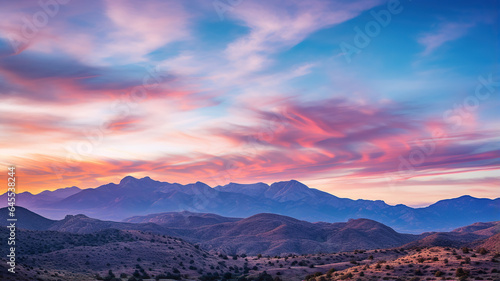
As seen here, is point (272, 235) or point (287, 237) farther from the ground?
point (272, 235)

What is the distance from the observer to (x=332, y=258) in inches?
2916

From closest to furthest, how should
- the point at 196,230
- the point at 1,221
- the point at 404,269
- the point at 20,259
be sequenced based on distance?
the point at 404,269 → the point at 20,259 → the point at 1,221 → the point at 196,230

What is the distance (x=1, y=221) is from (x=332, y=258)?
5807 inches

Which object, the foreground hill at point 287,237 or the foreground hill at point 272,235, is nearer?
the foreground hill at point 287,237

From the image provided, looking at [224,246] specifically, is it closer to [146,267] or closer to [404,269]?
[146,267]

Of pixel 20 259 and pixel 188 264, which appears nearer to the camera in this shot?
pixel 20 259

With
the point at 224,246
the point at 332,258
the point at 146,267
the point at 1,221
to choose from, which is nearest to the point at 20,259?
the point at 146,267

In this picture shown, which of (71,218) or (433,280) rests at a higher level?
(71,218)

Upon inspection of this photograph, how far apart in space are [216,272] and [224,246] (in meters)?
81.4

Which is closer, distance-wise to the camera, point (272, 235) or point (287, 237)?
point (287, 237)

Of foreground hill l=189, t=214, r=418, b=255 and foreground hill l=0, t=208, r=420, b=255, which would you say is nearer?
foreground hill l=189, t=214, r=418, b=255

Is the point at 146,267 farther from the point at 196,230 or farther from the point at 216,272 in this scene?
the point at 196,230

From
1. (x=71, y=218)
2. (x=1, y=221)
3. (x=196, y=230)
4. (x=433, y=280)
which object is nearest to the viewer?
(x=433, y=280)

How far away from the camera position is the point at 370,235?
16262 cm
